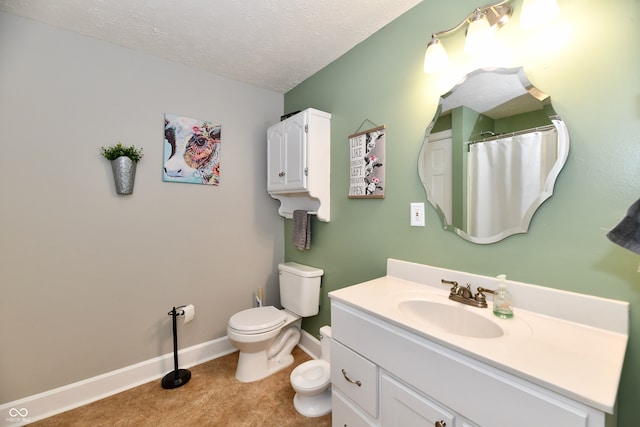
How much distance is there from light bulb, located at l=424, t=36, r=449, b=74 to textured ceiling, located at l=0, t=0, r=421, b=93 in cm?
36

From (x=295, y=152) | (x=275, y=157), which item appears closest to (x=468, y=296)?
(x=295, y=152)

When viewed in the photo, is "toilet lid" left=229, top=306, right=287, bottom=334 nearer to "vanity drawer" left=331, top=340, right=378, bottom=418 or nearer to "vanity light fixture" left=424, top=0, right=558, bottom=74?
"vanity drawer" left=331, top=340, right=378, bottom=418

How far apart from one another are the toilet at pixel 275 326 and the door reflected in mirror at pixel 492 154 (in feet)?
3.85

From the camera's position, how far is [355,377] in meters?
1.10

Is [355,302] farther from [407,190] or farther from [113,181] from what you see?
[113,181]

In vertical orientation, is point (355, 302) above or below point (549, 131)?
below

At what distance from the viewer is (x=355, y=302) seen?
3.59ft

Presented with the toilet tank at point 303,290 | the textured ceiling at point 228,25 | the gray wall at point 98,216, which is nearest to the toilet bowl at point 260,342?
the toilet tank at point 303,290

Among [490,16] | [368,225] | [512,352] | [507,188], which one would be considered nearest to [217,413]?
[368,225]

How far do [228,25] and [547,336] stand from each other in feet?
7.14

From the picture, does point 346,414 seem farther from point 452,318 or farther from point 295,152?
point 295,152

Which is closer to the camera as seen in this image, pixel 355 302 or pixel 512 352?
pixel 512 352

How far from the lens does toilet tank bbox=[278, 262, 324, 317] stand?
2.00 metres

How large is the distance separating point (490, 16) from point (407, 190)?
84 cm
